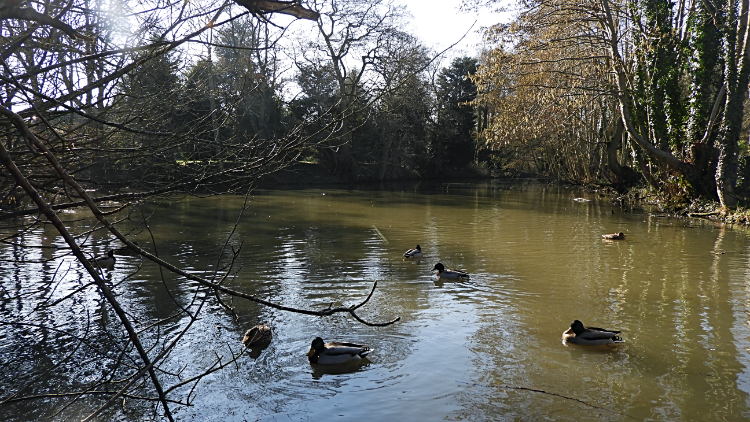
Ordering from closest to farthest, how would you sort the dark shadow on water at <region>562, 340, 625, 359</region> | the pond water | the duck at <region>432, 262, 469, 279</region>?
the pond water, the dark shadow on water at <region>562, 340, 625, 359</region>, the duck at <region>432, 262, 469, 279</region>

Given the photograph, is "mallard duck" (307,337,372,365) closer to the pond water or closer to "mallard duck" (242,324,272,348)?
the pond water

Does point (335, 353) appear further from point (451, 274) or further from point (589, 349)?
point (451, 274)

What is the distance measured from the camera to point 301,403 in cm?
513

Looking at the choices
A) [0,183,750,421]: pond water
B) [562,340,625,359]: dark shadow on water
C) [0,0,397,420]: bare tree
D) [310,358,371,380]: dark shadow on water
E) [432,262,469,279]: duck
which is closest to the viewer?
[0,0,397,420]: bare tree

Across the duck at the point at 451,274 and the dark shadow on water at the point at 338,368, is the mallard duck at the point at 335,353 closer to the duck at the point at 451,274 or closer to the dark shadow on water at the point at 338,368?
Result: the dark shadow on water at the point at 338,368

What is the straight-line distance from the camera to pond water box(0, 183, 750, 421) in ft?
16.6

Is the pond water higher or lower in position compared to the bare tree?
lower

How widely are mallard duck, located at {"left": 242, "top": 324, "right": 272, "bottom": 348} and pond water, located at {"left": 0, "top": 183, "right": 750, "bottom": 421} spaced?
13 cm

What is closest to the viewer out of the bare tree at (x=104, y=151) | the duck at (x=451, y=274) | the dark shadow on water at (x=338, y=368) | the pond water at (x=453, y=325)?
the bare tree at (x=104, y=151)

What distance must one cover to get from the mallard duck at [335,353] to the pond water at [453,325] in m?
0.12

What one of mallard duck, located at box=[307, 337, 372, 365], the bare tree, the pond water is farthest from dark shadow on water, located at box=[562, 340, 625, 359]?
the bare tree

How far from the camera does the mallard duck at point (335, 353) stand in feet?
19.2

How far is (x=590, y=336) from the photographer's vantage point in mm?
6328

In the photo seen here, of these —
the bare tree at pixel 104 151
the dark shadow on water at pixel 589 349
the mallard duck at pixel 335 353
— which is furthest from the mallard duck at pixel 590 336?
the bare tree at pixel 104 151
